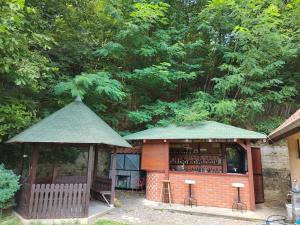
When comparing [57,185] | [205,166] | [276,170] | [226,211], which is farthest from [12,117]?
[276,170]

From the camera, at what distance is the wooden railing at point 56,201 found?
6.76 metres

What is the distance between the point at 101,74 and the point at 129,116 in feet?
8.54

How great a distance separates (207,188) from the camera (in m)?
9.10

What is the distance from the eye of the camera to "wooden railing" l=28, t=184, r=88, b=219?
6.76m

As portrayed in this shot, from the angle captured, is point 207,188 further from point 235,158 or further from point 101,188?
point 101,188

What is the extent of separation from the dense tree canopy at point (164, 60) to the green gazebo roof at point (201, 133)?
75cm

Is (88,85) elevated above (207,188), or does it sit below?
above

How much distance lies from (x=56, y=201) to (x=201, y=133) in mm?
5764

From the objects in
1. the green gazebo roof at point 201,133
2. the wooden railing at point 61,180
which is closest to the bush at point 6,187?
the wooden railing at point 61,180

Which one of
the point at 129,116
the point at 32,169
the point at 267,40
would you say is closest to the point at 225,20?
the point at 267,40

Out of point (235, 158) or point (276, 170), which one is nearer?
point (235, 158)

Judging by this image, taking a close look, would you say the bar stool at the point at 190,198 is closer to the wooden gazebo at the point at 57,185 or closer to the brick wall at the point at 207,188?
the brick wall at the point at 207,188

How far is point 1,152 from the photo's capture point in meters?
10.2

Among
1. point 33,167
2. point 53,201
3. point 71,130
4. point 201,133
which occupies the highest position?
point 201,133
